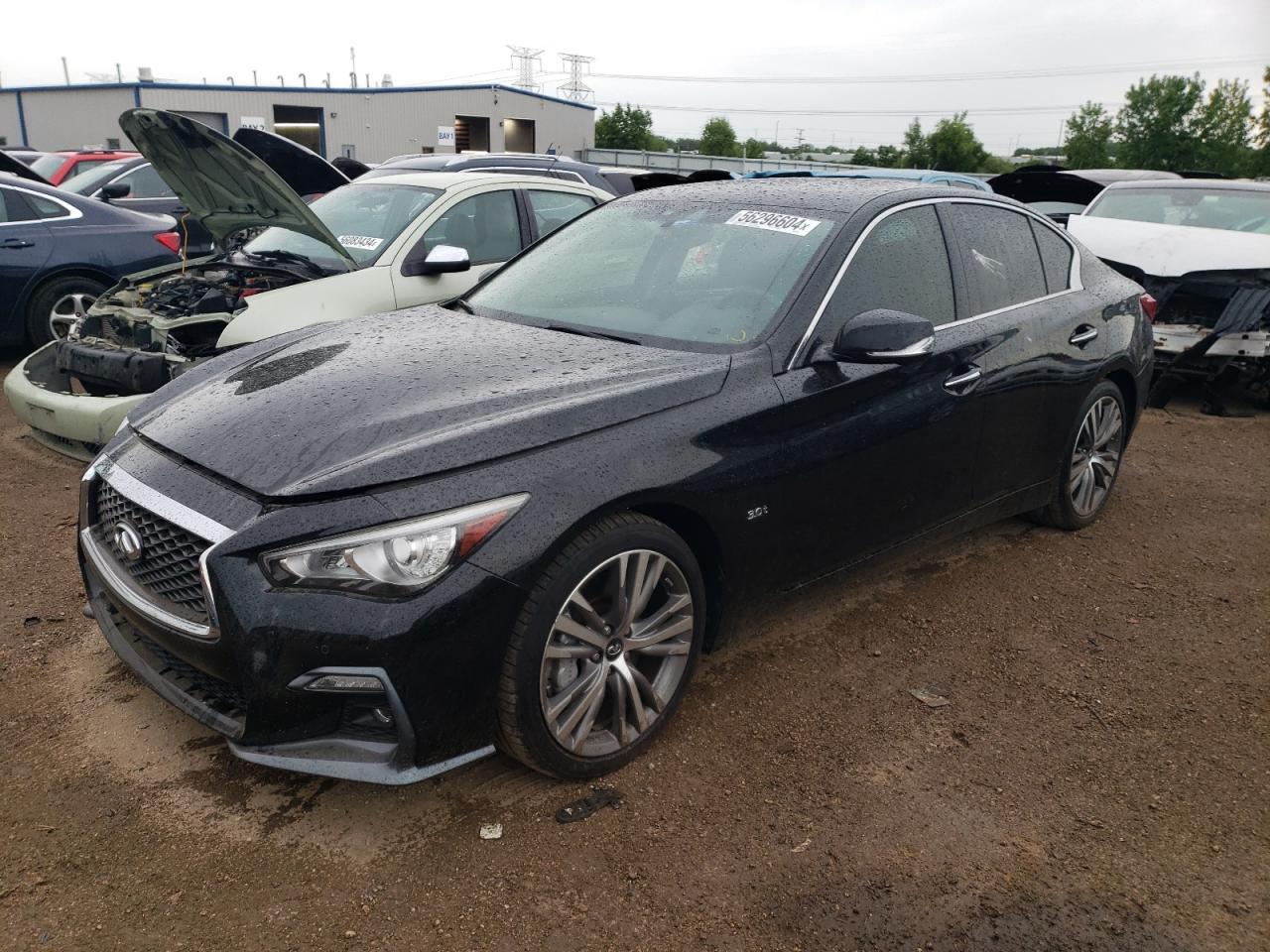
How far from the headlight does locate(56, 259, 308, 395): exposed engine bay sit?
10.5 feet

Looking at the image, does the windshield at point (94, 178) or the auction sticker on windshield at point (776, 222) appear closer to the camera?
the auction sticker on windshield at point (776, 222)

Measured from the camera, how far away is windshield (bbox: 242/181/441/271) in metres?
6.08

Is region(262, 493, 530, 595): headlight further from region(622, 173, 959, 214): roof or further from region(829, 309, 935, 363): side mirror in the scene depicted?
region(622, 173, 959, 214): roof

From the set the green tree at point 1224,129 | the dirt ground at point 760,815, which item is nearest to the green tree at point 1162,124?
the green tree at point 1224,129

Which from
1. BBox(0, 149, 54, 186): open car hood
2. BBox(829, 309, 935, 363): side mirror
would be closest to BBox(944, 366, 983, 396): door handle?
BBox(829, 309, 935, 363): side mirror

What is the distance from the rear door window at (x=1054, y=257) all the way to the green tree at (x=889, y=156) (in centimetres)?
8694

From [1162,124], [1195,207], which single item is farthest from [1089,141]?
[1195,207]

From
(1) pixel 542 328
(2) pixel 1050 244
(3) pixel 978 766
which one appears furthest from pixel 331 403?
(2) pixel 1050 244

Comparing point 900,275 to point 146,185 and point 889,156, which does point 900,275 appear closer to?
point 146,185

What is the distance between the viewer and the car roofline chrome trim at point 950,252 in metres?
3.22

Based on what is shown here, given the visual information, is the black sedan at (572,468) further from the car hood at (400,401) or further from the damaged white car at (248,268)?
the damaged white car at (248,268)

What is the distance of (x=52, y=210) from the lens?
7.63 m

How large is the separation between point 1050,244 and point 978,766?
263 centimetres

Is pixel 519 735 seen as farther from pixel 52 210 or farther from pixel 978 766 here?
pixel 52 210
